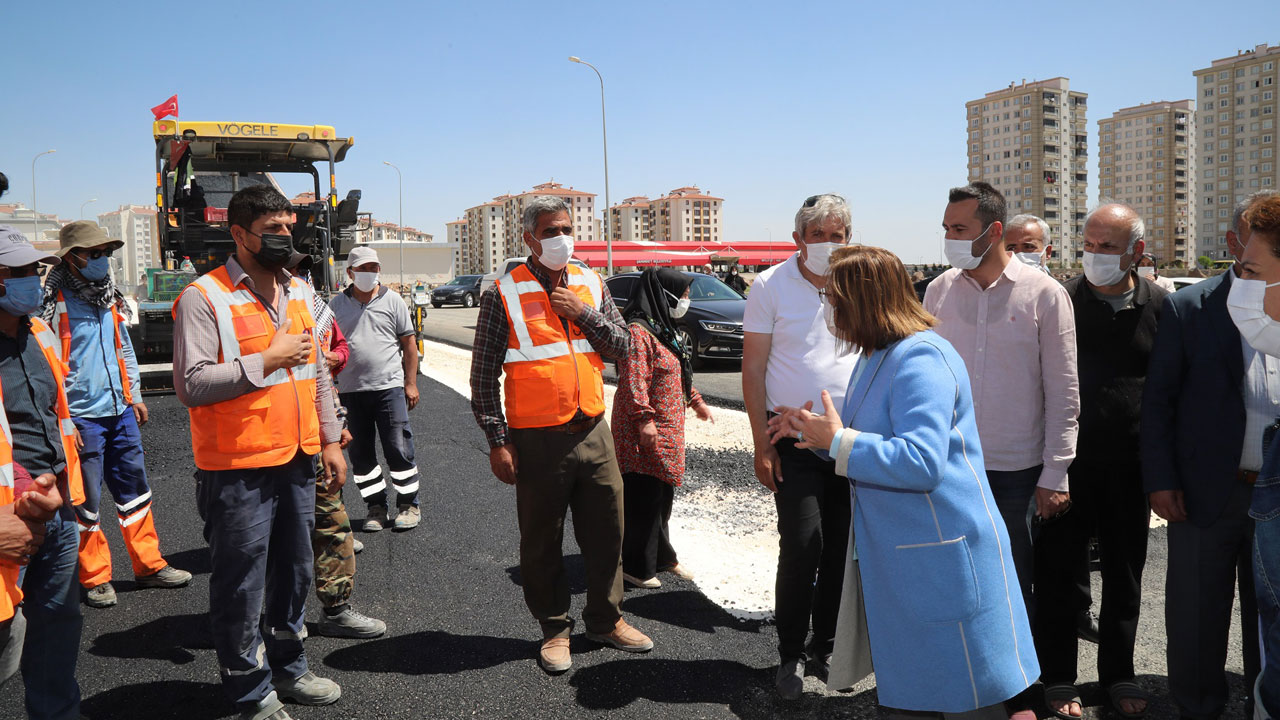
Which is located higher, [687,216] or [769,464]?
[687,216]

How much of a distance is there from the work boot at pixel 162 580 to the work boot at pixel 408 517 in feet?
4.66

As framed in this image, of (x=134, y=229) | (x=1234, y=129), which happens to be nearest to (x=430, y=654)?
(x=1234, y=129)

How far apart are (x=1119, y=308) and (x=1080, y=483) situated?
2.56 feet

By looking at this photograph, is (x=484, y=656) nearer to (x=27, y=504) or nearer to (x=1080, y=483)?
(x=27, y=504)

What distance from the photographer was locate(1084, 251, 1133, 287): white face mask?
11.7 feet

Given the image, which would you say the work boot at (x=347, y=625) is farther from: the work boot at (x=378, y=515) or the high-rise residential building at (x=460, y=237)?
the high-rise residential building at (x=460, y=237)

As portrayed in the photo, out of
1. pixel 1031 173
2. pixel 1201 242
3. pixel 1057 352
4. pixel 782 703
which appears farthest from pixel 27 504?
pixel 1201 242

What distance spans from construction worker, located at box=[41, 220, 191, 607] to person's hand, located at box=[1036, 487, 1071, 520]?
458 cm

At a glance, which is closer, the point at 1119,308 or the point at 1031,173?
the point at 1119,308

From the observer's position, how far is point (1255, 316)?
2.31 meters

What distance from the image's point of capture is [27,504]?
2.45 meters

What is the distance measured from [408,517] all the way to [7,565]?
3.60m

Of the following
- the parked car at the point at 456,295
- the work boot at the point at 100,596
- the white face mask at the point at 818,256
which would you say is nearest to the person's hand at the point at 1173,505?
the white face mask at the point at 818,256

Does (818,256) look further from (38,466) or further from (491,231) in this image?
(491,231)
